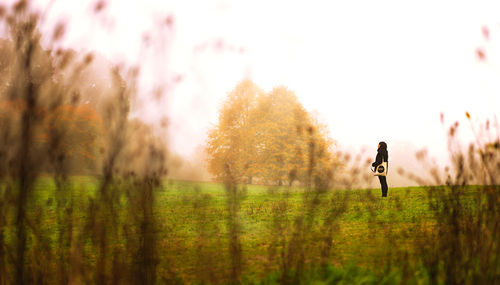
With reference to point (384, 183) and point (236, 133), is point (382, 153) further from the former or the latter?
point (236, 133)


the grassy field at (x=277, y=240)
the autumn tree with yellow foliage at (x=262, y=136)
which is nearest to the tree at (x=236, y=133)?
the autumn tree with yellow foliage at (x=262, y=136)

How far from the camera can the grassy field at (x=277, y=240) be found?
3785 mm

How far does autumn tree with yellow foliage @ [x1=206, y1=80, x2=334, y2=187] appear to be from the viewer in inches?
991

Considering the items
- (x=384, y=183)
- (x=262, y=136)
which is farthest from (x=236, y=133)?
(x=384, y=183)

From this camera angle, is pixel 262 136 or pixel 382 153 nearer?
pixel 382 153

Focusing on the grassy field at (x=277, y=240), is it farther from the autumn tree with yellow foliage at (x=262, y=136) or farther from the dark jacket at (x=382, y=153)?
the autumn tree with yellow foliage at (x=262, y=136)

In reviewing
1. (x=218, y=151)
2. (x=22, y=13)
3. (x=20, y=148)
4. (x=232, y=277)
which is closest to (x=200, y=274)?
(x=232, y=277)

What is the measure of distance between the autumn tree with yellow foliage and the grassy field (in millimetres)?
12753

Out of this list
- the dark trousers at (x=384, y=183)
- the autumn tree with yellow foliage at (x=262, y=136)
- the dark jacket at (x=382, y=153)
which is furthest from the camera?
the autumn tree with yellow foliage at (x=262, y=136)

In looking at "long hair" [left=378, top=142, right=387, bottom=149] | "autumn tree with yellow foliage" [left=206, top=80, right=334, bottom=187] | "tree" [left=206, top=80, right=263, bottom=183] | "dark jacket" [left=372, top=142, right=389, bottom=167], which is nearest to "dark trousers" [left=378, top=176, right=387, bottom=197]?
"dark jacket" [left=372, top=142, right=389, bottom=167]

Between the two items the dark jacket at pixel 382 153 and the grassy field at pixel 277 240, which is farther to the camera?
the dark jacket at pixel 382 153

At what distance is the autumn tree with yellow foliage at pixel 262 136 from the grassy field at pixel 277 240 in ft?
41.8

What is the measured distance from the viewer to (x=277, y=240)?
22.4 feet

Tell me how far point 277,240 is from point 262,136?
19.7m
